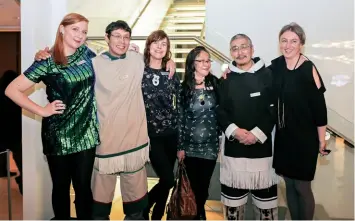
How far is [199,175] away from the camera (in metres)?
2.67

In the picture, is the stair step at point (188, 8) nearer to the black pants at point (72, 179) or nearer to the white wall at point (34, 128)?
the white wall at point (34, 128)

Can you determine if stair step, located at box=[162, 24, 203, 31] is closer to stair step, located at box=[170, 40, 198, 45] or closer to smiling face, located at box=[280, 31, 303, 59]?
stair step, located at box=[170, 40, 198, 45]

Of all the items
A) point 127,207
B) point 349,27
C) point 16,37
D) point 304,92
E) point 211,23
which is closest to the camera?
point 304,92

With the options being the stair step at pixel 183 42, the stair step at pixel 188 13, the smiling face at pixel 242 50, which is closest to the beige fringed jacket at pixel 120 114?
the smiling face at pixel 242 50

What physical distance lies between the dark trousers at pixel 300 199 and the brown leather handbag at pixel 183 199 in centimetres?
70

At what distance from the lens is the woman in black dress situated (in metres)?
2.39

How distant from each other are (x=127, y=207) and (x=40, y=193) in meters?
0.92

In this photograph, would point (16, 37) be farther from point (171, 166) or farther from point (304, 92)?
point (304, 92)

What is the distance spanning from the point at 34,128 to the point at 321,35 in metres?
3.22

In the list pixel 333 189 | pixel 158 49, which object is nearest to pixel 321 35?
pixel 333 189

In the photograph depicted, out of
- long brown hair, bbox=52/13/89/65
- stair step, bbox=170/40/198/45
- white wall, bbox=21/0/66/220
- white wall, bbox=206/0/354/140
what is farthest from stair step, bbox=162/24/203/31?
long brown hair, bbox=52/13/89/65

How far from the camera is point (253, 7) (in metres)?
4.30

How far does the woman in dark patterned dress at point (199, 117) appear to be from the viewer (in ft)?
8.41

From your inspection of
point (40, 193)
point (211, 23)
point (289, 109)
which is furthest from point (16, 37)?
point (289, 109)
